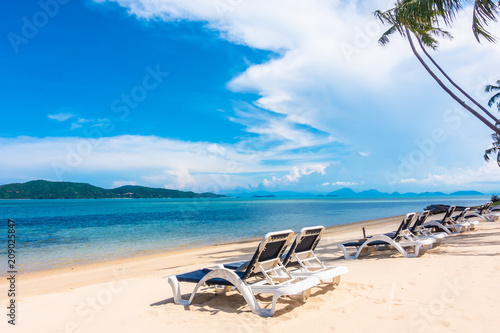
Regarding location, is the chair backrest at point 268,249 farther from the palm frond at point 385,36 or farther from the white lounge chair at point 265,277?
the palm frond at point 385,36

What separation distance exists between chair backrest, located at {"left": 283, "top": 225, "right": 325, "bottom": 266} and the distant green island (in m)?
131

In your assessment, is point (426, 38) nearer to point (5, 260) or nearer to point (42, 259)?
point (42, 259)

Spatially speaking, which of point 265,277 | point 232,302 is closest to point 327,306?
point 265,277

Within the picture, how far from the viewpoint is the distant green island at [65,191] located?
118 meters

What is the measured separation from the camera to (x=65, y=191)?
132 m

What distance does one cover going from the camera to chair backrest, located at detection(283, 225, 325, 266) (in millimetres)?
5234

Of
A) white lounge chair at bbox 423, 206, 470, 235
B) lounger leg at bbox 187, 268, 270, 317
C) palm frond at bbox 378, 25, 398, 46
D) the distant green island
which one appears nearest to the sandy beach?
lounger leg at bbox 187, 268, 270, 317

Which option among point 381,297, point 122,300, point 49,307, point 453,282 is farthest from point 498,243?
point 49,307

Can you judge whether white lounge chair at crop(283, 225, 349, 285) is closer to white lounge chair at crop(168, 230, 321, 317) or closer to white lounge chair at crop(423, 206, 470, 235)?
white lounge chair at crop(168, 230, 321, 317)

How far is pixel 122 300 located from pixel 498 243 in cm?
987

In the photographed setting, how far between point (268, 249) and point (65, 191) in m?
146

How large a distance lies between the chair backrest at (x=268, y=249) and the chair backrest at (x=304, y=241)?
1.26ft

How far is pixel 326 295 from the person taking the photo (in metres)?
5.00

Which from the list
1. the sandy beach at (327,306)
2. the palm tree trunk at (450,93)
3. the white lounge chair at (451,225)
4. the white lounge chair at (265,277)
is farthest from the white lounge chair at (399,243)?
the palm tree trunk at (450,93)
